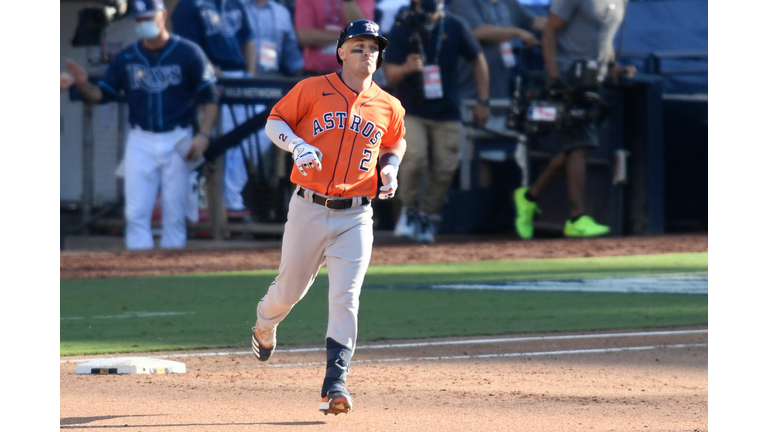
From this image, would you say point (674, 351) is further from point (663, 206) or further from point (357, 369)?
point (663, 206)

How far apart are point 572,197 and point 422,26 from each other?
2709mm

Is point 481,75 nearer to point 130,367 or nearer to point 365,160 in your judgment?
point 130,367

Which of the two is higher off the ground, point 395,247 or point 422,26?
point 422,26

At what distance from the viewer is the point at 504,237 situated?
14.8m

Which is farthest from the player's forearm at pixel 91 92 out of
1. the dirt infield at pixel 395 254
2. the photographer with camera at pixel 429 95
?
the photographer with camera at pixel 429 95

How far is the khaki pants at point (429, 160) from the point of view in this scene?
13117mm

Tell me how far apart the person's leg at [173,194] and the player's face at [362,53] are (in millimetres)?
7197

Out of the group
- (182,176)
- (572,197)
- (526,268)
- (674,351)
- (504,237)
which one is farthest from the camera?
(504,237)

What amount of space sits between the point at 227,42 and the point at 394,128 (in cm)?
811

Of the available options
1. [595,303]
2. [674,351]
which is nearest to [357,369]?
[674,351]

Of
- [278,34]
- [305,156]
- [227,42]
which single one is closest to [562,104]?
[278,34]

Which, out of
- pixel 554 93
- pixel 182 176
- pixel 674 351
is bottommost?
pixel 674 351

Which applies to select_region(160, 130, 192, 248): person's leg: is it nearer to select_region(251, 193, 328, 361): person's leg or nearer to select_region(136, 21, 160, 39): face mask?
select_region(136, 21, 160, 39): face mask

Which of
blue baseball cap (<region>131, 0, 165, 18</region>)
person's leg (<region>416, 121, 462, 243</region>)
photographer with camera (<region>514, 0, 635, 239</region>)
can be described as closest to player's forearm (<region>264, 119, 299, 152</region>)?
blue baseball cap (<region>131, 0, 165, 18</region>)
